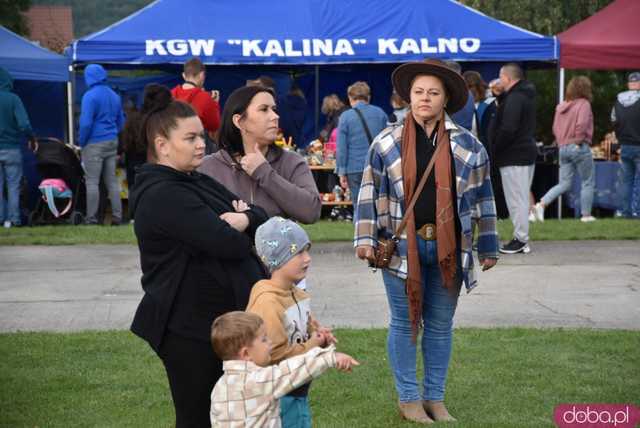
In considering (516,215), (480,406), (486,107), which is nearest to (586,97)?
(486,107)

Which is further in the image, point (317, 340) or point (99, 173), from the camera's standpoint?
point (99, 173)

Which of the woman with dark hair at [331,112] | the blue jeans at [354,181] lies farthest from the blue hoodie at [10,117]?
the blue jeans at [354,181]

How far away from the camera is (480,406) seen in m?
6.39

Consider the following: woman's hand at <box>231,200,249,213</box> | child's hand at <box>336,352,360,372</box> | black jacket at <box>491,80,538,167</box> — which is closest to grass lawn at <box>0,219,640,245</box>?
black jacket at <box>491,80,538,167</box>

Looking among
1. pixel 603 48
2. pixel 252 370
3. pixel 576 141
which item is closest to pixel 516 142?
pixel 576 141

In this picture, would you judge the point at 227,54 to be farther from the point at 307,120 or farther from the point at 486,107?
the point at 486,107

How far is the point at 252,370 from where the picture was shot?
13.4ft

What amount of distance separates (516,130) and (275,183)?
7.20 metres

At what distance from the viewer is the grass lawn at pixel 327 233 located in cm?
1359

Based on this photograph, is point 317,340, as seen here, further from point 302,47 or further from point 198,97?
point 302,47

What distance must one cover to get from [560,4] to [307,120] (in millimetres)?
9399

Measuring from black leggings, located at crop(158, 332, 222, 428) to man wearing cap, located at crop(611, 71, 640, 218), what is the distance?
12.5 m

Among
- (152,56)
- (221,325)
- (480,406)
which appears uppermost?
(152,56)

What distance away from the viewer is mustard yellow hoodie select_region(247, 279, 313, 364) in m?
4.23
